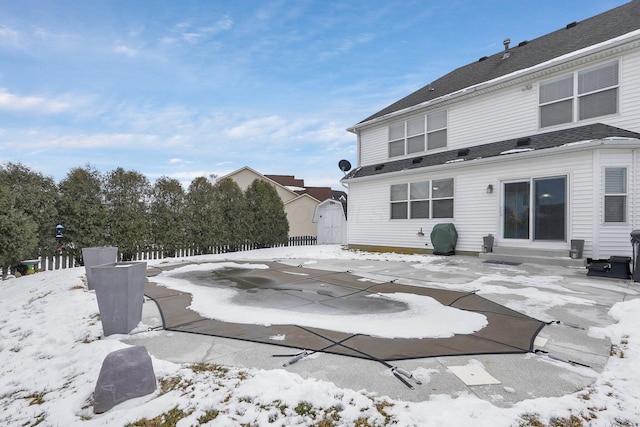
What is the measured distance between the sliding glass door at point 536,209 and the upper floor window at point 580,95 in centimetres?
191

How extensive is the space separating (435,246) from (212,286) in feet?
24.3

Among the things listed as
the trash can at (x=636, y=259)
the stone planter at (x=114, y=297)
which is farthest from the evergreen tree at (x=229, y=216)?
the trash can at (x=636, y=259)

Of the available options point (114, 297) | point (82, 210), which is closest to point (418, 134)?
point (114, 297)

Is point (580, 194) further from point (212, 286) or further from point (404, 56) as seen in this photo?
point (404, 56)

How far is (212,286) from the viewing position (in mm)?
5738

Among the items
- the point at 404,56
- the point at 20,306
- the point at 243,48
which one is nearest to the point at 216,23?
the point at 243,48

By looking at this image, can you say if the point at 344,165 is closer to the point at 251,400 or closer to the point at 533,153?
the point at 533,153

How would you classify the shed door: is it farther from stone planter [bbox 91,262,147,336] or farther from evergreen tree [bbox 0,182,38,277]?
stone planter [bbox 91,262,147,336]

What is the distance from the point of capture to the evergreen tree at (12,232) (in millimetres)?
7160

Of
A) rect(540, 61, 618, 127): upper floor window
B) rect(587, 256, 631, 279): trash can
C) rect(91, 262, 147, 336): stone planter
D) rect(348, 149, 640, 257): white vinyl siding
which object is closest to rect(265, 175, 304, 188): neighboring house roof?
rect(348, 149, 640, 257): white vinyl siding

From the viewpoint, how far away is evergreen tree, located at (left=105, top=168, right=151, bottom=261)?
9523mm

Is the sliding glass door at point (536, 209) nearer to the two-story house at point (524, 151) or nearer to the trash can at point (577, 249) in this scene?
the two-story house at point (524, 151)

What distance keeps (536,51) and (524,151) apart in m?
4.35

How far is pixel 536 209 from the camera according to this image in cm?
838
